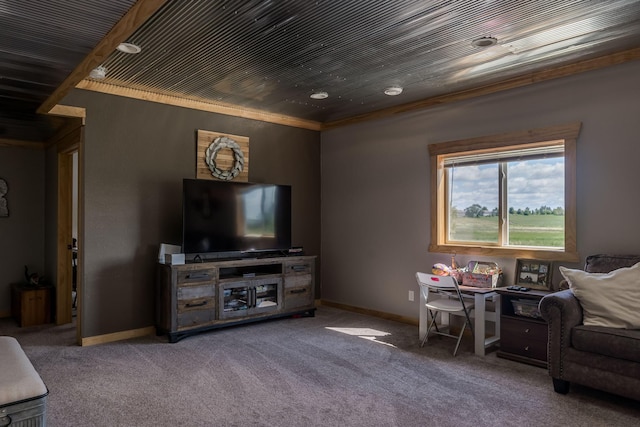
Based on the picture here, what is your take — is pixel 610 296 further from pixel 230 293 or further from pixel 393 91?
pixel 230 293

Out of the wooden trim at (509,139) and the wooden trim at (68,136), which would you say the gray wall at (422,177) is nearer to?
the wooden trim at (509,139)


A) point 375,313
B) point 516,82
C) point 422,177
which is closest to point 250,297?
point 375,313

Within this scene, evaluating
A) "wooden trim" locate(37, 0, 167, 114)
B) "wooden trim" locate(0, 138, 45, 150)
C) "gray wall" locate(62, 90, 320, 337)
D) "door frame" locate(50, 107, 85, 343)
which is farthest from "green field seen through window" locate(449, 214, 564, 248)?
"wooden trim" locate(0, 138, 45, 150)

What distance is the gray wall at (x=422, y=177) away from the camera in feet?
11.7

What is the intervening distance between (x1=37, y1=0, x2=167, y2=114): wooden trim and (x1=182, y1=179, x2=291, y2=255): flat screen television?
134 cm

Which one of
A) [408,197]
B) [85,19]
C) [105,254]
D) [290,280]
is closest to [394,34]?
[85,19]

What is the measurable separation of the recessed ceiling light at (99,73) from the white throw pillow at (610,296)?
4011mm

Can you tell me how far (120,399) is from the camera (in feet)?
9.66

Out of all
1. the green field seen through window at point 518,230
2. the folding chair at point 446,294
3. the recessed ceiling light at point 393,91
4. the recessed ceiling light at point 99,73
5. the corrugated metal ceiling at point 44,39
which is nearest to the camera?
the corrugated metal ceiling at point 44,39

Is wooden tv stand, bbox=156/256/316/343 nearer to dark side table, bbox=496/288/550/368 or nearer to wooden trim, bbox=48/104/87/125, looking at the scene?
wooden trim, bbox=48/104/87/125

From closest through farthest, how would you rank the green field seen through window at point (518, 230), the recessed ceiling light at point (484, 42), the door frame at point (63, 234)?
1. the recessed ceiling light at point (484, 42)
2. the green field seen through window at point (518, 230)
3. the door frame at point (63, 234)

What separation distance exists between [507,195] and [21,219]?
585 cm

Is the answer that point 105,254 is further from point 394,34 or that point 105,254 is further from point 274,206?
point 394,34

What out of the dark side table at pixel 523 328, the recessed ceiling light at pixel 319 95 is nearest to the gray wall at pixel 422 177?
the dark side table at pixel 523 328
